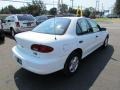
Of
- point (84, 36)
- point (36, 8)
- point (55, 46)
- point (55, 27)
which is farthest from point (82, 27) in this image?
point (36, 8)

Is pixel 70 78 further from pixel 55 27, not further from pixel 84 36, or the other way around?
pixel 55 27

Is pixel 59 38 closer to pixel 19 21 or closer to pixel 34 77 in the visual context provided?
pixel 34 77

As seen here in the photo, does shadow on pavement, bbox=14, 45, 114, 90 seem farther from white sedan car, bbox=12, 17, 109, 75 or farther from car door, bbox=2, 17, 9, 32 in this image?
car door, bbox=2, 17, 9, 32

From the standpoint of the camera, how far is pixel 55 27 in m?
5.02

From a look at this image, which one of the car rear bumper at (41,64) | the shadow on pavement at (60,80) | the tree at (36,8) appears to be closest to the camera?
the car rear bumper at (41,64)

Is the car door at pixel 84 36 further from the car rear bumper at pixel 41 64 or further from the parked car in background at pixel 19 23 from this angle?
the parked car in background at pixel 19 23

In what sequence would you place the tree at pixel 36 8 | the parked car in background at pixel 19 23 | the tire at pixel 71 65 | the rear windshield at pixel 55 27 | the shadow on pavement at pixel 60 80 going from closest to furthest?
1. the shadow on pavement at pixel 60 80
2. the tire at pixel 71 65
3. the rear windshield at pixel 55 27
4. the parked car in background at pixel 19 23
5. the tree at pixel 36 8

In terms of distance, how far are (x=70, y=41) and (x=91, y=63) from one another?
1.69 meters

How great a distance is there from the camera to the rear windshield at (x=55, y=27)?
4815 mm

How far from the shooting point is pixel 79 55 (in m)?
5.20

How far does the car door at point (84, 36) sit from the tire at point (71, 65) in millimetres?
346

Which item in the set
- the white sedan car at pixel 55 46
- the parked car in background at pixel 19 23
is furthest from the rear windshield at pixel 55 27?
the parked car in background at pixel 19 23

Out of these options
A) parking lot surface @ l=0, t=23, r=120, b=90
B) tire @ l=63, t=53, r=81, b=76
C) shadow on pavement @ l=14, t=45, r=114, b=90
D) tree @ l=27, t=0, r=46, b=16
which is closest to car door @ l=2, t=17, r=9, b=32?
parking lot surface @ l=0, t=23, r=120, b=90

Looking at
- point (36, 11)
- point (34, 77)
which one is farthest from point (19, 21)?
point (36, 11)
